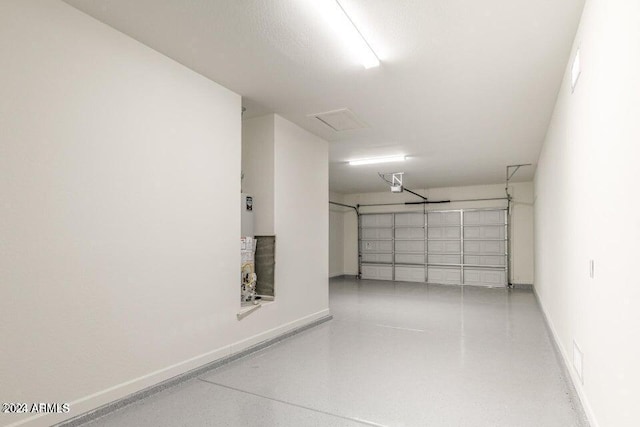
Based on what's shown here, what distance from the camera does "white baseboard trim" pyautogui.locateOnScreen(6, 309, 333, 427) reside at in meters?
2.11

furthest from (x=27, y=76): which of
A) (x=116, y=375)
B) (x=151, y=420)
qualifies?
(x=151, y=420)

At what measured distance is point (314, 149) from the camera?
16.2 ft

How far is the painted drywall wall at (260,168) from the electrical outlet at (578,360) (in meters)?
2.97

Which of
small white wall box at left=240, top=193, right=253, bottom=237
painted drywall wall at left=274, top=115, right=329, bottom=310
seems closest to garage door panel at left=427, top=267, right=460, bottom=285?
painted drywall wall at left=274, top=115, right=329, bottom=310

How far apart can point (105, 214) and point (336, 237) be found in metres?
8.58

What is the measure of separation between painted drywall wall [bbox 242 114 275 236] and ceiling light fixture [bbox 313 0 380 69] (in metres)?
1.67

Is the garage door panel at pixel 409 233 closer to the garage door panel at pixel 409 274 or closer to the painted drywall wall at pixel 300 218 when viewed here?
the garage door panel at pixel 409 274

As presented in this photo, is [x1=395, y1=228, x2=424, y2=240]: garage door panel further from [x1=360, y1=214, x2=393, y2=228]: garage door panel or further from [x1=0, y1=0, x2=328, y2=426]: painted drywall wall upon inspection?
[x1=0, y1=0, x2=328, y2=426]: painted drywall wall

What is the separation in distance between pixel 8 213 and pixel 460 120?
4.32m

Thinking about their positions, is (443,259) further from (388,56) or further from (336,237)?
(388,56)

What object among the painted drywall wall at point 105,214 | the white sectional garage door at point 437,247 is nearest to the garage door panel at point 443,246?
the white sectional garage door at point 437,247

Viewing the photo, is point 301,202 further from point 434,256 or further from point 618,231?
point 434,256

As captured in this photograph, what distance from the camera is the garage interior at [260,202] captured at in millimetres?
1919

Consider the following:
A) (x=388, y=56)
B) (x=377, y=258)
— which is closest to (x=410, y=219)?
(x=377, y=258)
